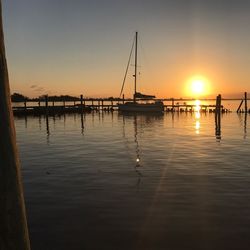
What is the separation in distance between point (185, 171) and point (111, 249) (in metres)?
7.20

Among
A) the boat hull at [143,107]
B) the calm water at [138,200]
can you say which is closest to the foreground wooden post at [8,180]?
the calm water at [138,200]

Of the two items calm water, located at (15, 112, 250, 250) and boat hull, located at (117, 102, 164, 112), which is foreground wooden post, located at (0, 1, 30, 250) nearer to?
calm water, located at (15, 112, 250, 250)

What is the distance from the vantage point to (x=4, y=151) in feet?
9.43

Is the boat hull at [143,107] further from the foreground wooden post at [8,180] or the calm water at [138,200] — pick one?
the foreground wooden post at [8,180]

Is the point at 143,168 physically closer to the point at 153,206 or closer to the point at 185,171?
the point at 185,171

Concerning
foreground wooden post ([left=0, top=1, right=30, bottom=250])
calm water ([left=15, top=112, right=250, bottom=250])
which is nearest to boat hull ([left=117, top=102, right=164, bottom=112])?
calm water ([left=15, top=112, right=250, bottom=250])

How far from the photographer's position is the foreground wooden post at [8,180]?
112 inches

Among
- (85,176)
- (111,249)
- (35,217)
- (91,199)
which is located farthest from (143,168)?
(111,249)

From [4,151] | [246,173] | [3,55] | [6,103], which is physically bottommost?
[246,173]

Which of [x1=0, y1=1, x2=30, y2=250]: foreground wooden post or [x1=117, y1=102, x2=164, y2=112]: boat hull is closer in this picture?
[x1=0, y1=1, x2=30, y2=250]: foreground wooden post

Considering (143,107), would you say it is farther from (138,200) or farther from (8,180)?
(8,180)

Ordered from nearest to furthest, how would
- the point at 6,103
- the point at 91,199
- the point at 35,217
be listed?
the point at 6,103, the point at 35,217, the point at 91,199

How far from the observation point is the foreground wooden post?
2846 millimetres

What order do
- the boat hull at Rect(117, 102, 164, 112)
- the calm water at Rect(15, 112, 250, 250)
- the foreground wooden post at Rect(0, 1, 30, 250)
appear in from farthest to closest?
1. the boat hull at Rect(117, 102, 164, 112)
2. the calm water at Rect(15, 112, 250, 250)
3. the foreground wooden post at Rect(0, 1, 30, 250)
